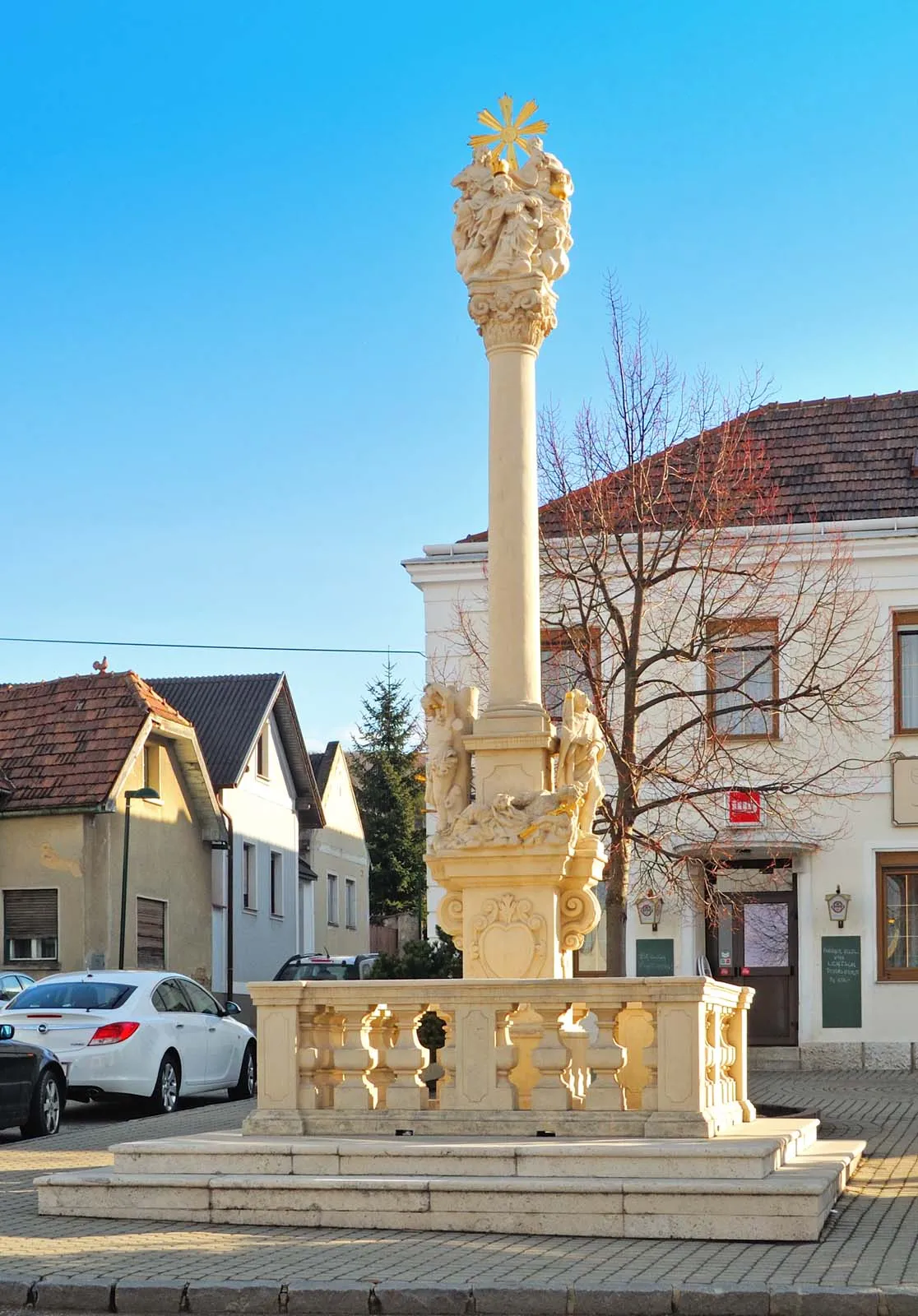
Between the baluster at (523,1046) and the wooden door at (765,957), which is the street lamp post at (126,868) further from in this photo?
the baluster at (523,1046)

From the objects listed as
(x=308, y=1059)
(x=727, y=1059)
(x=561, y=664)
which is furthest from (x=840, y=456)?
(x=308, y=1059)

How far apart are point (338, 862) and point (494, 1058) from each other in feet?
137

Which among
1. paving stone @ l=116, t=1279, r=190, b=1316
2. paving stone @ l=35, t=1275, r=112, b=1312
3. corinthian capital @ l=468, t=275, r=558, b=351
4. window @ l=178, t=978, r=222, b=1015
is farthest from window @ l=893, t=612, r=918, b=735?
paving stone @ l=35, t=1275, r=112, b=1312

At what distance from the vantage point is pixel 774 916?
2681cm

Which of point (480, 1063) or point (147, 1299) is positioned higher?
point (480, 1063)

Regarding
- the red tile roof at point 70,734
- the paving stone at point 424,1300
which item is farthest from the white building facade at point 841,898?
the paving stone at point 424,1300

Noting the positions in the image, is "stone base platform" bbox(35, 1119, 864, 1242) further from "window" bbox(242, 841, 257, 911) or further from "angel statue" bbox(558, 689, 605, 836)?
"window" bbox(242, 841, 257, 911)

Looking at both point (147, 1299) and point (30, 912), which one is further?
point (30, 912)

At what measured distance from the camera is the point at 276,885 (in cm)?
4344

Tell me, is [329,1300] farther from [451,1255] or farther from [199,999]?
[199,999]

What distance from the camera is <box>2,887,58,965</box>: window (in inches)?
1280

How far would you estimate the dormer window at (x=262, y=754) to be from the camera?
41906 millimetres

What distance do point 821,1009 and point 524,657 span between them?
46.0 feet

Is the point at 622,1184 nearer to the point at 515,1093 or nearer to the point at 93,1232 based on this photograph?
the point at 515,1093
